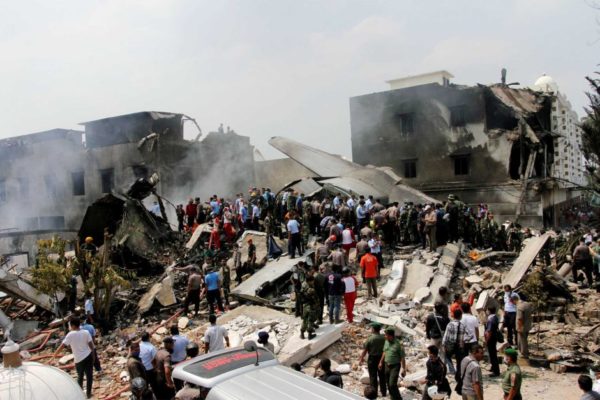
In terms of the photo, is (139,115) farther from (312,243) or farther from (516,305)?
(516,305)

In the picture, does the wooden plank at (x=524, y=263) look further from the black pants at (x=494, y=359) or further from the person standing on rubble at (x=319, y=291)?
the person standing on rubble at (x=319, y=291)

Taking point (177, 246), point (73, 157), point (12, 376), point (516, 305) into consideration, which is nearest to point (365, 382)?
point (516, 305)

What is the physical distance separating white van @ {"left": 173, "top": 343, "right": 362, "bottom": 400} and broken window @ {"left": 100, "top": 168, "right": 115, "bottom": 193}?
1035 inches

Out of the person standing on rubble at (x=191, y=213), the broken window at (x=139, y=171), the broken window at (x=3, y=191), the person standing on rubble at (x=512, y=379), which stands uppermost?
the broken window at (x=139, y=171)

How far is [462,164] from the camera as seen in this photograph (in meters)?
27.0

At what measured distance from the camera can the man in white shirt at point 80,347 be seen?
25.7 feet

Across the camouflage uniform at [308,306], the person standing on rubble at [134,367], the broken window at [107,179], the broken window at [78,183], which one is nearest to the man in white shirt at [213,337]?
the person standing on rubble at [134,367]

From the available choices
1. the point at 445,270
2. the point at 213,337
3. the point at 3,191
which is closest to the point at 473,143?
the point at 445,270

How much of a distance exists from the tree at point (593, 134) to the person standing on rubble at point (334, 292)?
544 centimetres

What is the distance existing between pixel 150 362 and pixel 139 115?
2294 centimetres

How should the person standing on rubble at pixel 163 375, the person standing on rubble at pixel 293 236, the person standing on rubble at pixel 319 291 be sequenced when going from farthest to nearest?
the person standing on rubble at pixel 293 236, the person standing on rubble at pixel 319 291, the person standing on rubble at pixel 163 375

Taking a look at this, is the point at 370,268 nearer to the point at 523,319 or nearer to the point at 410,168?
the point at 523,319

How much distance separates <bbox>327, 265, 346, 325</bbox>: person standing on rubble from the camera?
9828 mm

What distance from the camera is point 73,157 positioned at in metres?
31.3
